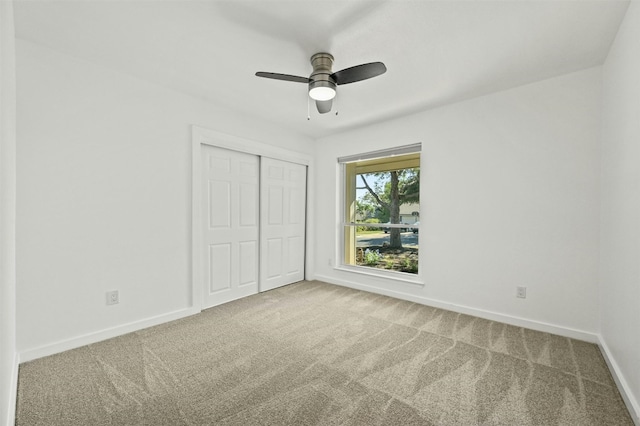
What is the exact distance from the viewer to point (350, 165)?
4398mm

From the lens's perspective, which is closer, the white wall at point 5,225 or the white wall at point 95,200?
the white wall at point 5,225

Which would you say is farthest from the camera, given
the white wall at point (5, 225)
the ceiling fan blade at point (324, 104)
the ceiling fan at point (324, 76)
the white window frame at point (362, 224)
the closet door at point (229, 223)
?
the white window frame at point (362, 224)

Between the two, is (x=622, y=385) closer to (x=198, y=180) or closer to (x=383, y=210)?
(x=383, y=210)

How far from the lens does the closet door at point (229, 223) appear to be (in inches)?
128

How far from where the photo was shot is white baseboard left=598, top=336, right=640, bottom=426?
150cm

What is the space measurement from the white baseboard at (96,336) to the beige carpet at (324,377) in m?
0.07

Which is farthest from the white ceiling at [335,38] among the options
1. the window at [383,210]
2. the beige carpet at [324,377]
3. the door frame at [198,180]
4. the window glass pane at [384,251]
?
the beige carpet at [324,377]

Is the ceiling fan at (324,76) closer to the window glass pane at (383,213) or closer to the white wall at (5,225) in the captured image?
the white wall at (5,225)

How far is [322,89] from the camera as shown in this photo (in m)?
2.13

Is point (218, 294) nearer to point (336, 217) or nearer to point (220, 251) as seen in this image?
point (220, 251)

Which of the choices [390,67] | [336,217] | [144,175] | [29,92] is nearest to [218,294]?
[144,175]

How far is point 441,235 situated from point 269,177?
2403 millimetres

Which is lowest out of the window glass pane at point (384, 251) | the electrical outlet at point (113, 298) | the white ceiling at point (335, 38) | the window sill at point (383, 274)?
the window sill at point (383, 274)

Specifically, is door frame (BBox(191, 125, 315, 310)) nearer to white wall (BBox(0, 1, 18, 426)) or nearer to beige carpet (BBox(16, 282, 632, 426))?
beige carpet (BBox(16, 282, 632, 426))
